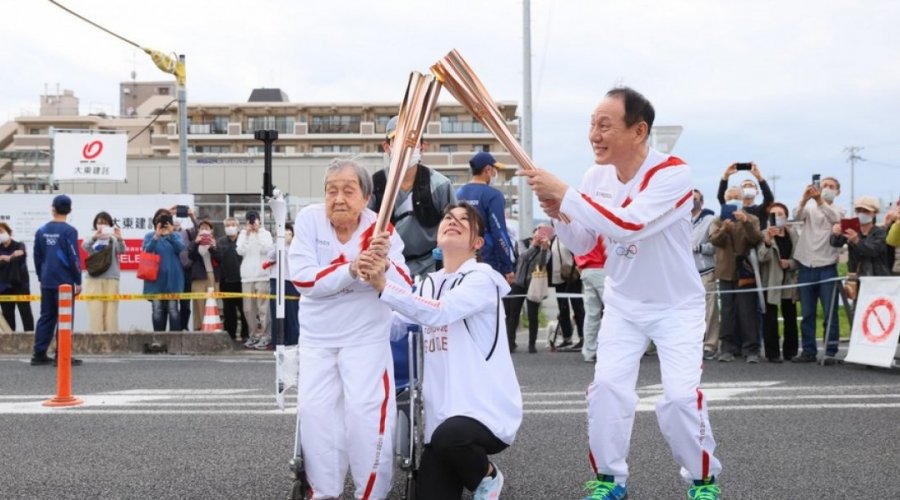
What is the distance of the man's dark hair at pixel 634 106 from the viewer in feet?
14.1

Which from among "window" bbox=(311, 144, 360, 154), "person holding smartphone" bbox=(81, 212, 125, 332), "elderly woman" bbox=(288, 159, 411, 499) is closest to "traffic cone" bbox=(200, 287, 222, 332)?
"person holding smartphone" bbox=(81, 212, 125, 332)

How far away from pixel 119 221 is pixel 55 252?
553cm

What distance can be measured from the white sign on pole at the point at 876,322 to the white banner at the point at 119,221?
10.9 meters

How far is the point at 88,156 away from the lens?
2472 cm

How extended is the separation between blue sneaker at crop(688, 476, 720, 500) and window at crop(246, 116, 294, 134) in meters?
74.9

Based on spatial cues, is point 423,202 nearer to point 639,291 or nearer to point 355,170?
point 355,170

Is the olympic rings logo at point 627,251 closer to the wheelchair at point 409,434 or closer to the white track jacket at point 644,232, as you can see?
the white track jacket at point 644,232

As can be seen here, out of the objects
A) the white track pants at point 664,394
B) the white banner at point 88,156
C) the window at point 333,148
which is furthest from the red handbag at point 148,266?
the window at point 333,148

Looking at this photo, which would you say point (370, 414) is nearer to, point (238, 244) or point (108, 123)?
point (238, 244)

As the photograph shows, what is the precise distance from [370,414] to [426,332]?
0.47 metres

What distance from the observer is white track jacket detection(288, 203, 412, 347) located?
14.4ft

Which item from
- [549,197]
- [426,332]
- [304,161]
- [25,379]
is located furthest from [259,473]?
[304,161]

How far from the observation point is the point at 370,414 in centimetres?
434

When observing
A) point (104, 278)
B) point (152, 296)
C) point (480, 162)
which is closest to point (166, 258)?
point (152, 296)
